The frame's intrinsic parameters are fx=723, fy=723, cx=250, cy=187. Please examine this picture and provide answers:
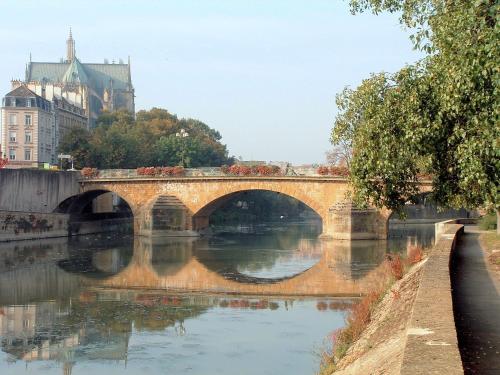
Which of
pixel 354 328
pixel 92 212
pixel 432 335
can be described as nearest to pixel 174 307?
pixel 354 328

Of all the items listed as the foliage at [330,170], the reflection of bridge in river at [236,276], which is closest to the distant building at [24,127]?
the foliage at [330,170]

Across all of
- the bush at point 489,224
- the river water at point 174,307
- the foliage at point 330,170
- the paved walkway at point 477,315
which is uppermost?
the foliage at point 330,170

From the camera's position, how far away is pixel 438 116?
500 inches

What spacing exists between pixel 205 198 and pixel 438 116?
40477 mm

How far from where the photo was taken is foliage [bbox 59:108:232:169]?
66938 millimetres

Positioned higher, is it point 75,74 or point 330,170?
point 75,74

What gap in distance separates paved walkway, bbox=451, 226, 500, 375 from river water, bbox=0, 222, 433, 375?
3284 millimetres

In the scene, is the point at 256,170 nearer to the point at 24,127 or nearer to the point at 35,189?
the point at 35,189

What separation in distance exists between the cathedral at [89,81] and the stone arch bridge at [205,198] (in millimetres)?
61216

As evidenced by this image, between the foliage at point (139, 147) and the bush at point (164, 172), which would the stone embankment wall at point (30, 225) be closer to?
the bush at point (164, 172)

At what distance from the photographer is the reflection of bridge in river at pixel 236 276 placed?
2528 cm

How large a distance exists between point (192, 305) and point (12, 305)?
5436mm

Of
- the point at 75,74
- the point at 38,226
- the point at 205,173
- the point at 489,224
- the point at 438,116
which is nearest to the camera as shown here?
the point at 438,116

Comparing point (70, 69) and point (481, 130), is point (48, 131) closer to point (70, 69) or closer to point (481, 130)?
point (70, 69)
